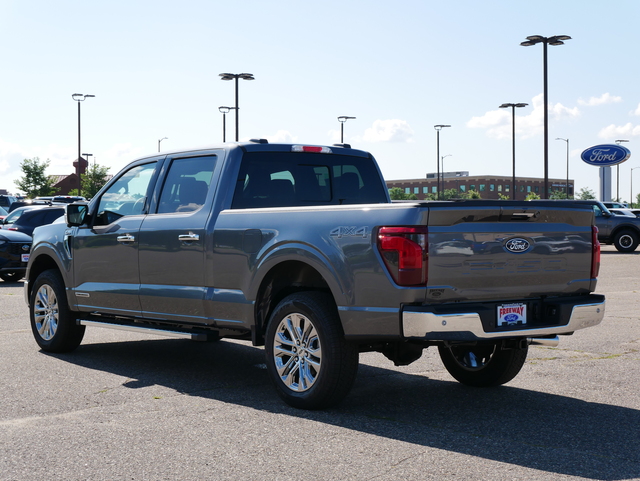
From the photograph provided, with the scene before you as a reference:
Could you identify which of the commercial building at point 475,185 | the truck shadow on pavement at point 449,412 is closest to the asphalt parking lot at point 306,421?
the truck shadow on pavement at point 449,412

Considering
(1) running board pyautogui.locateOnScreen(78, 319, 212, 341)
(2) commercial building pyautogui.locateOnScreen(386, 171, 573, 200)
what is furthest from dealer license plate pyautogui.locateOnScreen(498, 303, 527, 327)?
(2) commercial building pyautogui.locateOnScreen(386, 171, 573, 200)

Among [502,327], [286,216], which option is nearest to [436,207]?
[502,327]

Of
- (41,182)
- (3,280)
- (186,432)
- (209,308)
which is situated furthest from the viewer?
(41,182)

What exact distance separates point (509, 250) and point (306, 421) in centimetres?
181

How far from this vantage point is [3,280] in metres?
19.4

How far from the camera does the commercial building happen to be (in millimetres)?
145000

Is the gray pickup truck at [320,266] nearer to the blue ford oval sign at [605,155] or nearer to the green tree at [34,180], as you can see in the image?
the blue ford oval sign at [605,155]

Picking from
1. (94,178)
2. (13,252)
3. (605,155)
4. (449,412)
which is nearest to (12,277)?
(13,252)

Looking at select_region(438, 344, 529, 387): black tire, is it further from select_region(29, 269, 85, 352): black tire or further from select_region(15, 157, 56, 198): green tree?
select_region(15, 157, 56, 198): green tree

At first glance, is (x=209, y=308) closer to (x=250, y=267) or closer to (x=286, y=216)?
(x=250, y=267)

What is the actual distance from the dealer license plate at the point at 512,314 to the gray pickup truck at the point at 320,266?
0.01 m

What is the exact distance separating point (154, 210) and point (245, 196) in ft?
3.60

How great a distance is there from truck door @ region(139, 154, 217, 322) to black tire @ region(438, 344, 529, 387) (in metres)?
2.15

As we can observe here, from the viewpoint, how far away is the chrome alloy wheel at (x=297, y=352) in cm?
587
